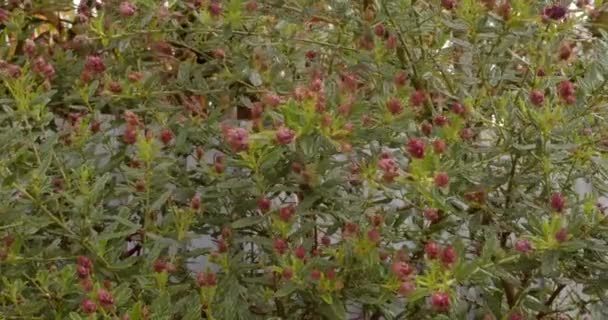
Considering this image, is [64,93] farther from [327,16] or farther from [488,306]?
[488,306]

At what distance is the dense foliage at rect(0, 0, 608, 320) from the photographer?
1765 millimetres

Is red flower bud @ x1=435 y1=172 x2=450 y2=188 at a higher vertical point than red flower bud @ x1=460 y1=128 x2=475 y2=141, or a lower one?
higher

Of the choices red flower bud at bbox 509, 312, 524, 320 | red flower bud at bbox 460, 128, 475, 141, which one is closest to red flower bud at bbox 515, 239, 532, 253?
red flower bud at bbox 509, 312, 524, 320

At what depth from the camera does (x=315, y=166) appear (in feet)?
6.18

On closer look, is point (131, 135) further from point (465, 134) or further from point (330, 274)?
point (465, 134)

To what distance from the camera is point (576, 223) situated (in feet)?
5.71

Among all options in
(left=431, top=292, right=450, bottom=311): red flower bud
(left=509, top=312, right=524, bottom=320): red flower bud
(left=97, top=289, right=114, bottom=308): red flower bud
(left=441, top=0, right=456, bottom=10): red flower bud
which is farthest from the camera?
(left=441, top=0, right=456, bottom=10): red flower bud

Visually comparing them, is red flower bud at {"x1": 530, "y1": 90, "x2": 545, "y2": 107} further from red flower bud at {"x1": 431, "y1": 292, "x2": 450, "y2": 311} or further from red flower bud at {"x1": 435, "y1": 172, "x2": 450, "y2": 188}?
red flower bud at {"x1": 431, "y1": 292, "x2": 450, "y2": 311}

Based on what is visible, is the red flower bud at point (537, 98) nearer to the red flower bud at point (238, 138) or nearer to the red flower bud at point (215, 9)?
the red flower bud at point (238, 138)

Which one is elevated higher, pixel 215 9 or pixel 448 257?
pixel 215 9

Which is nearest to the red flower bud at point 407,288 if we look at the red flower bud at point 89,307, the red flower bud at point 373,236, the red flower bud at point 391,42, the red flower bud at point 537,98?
the red flower bud at point 373,236

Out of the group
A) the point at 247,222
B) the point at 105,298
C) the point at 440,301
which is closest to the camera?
the point at 440,301

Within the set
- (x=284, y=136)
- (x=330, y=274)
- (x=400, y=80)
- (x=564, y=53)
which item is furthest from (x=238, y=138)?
(x=564, y=53)

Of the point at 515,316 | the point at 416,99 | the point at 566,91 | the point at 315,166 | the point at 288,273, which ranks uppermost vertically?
the point at 566,91
